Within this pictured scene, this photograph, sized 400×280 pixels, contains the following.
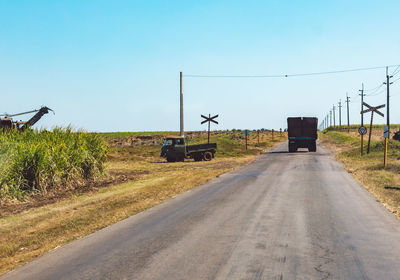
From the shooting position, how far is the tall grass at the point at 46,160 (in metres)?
13.5

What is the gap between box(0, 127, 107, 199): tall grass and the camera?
13.5 metres

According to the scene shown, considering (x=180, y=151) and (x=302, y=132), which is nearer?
(x=180, y=151)

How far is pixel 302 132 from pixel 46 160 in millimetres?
28407

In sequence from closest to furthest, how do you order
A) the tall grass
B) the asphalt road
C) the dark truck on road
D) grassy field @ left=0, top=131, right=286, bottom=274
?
the asphalt road → grassy field @ left=0, top=131, right=286, bottom=274 → the tall grass → the dark truck on road

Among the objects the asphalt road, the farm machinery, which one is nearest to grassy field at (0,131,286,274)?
the asphalt road

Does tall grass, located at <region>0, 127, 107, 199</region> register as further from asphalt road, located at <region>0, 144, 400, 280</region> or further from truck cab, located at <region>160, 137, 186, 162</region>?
truck cab, located at <region>160, 137, 186, 162</region>

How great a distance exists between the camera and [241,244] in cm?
707

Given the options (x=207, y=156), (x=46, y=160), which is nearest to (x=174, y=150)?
(x=207, y=156)

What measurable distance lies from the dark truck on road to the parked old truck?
10818mm

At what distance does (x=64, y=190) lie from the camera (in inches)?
606

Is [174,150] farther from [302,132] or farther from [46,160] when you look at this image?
[46,160]

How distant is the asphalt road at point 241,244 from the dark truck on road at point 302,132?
26.3 metres

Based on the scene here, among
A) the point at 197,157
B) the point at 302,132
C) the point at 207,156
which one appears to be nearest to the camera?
the point at 197,157

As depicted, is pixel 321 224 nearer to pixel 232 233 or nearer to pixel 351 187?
pixel 232 233
